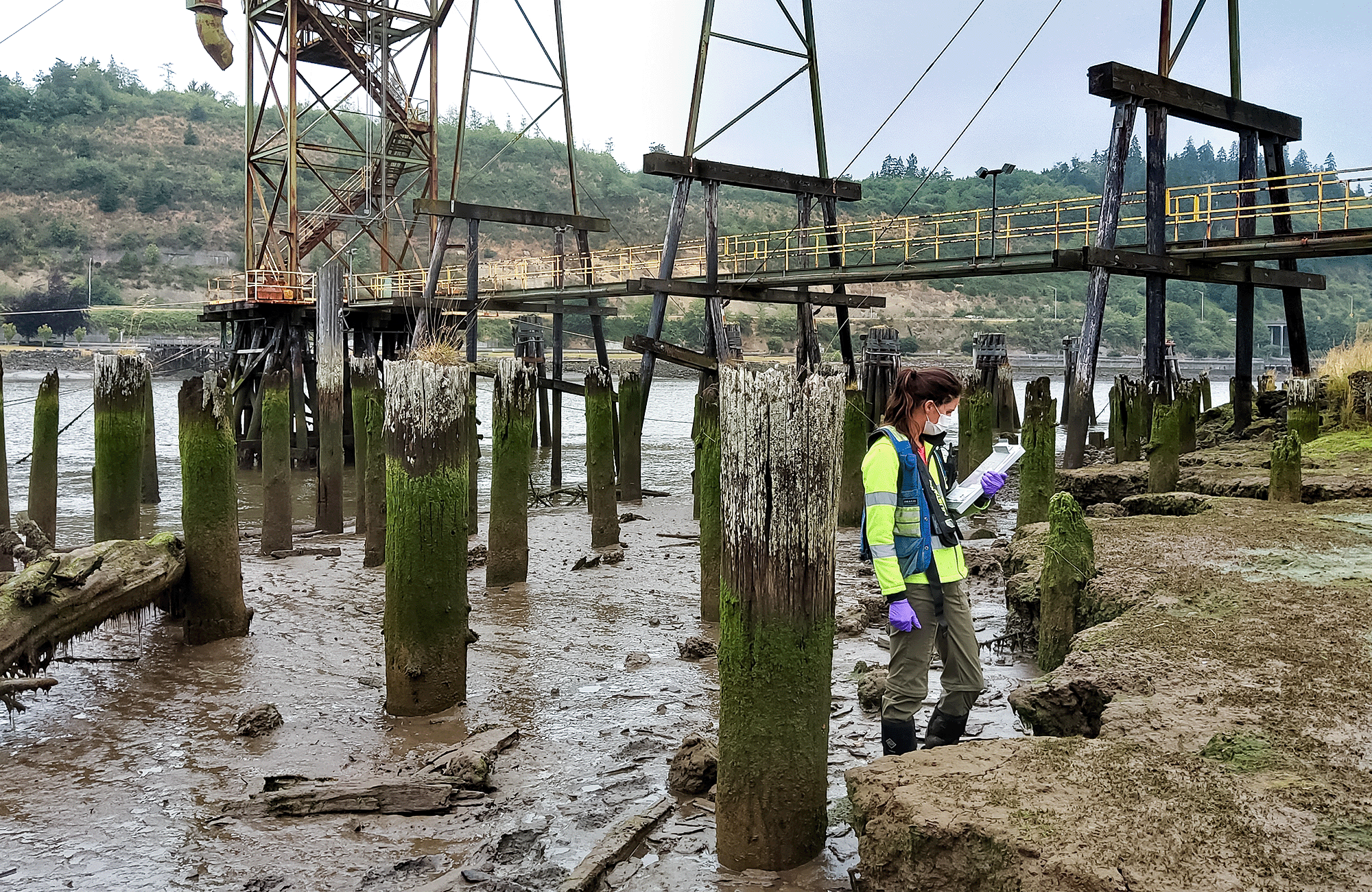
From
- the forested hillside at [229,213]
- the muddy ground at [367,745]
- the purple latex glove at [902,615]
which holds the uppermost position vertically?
the forested hillside at [229,213]

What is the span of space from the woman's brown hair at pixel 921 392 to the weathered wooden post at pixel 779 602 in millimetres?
415

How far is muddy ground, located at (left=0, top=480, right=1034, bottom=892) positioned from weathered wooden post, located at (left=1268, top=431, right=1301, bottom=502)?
101 inches

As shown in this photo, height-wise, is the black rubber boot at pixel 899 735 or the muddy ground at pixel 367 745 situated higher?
the black rubber boot at pixel 899 735

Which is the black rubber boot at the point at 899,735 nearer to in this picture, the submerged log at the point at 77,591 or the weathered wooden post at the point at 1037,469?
the submerged log at the point at 77,591

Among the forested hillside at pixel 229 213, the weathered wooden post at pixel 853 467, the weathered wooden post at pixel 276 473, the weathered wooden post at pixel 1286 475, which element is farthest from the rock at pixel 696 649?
the forested hillside at pixel 229 213

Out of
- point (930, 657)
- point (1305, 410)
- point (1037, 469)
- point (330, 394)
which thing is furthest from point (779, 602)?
point (330, 394)

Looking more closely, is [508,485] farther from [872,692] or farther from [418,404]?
[872,692]

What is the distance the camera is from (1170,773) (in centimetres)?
342

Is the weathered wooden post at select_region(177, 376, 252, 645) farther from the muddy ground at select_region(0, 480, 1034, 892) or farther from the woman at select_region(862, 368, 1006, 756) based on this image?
the woman at select_region(862, 368, 1006, 756)

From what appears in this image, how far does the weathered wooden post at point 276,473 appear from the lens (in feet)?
36.4

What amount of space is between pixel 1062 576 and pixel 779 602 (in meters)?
2.82

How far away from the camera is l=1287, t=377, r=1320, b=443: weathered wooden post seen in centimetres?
1209

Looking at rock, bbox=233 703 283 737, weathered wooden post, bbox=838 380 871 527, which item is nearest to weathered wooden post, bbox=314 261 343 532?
weathered wooden post, bbox=838 380 871 527

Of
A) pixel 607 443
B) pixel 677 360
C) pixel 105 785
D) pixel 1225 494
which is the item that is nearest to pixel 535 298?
pixel 677 360
